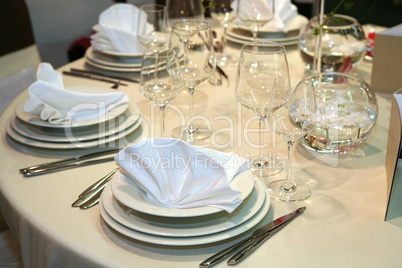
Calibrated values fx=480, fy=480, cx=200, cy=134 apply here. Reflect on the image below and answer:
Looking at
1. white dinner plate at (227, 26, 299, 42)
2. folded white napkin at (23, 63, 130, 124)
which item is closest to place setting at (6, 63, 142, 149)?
folded white napkin at (23, 63, 130, 124)

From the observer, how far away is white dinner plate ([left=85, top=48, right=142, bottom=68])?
5.72ft

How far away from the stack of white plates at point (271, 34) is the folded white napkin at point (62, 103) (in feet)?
2.58

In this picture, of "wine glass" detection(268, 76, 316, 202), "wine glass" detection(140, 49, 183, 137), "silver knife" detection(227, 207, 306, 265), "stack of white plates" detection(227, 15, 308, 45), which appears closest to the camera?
"silver knife" detection(227, 207, 306, 265)

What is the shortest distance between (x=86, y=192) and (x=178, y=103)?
0.56 m

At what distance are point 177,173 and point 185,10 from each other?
967 millimetres

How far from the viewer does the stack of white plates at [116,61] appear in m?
1.74

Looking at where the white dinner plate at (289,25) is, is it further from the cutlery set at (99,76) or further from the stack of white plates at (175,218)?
the stack of white plates at (175,218)

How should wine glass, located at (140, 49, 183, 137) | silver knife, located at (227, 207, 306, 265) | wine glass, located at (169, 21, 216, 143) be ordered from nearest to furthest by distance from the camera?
1. silver knife, located at (227, 207, 306, 265)
2. wine glass, located at (140, 49, 183, 137)
3. wine glass, located at (169, 21, 216, 143)

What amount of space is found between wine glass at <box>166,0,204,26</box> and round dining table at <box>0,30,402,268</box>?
1.73 ft

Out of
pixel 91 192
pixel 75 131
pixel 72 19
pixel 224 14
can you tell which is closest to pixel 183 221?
pixel 91 192

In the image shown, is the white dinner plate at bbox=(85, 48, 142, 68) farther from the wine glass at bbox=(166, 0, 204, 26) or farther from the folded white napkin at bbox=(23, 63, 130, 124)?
the folded white napkin at bbox=(23, 63, 130, 124)

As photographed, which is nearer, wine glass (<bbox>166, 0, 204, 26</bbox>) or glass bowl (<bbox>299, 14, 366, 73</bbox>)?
glass bowl (<bbox>299, 14, 366, 73</bbox>)

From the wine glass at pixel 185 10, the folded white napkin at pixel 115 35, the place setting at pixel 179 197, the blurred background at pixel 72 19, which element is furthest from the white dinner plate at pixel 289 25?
the blurred background at pixel 72 19

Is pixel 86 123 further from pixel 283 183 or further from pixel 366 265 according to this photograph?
pixel 366 265
